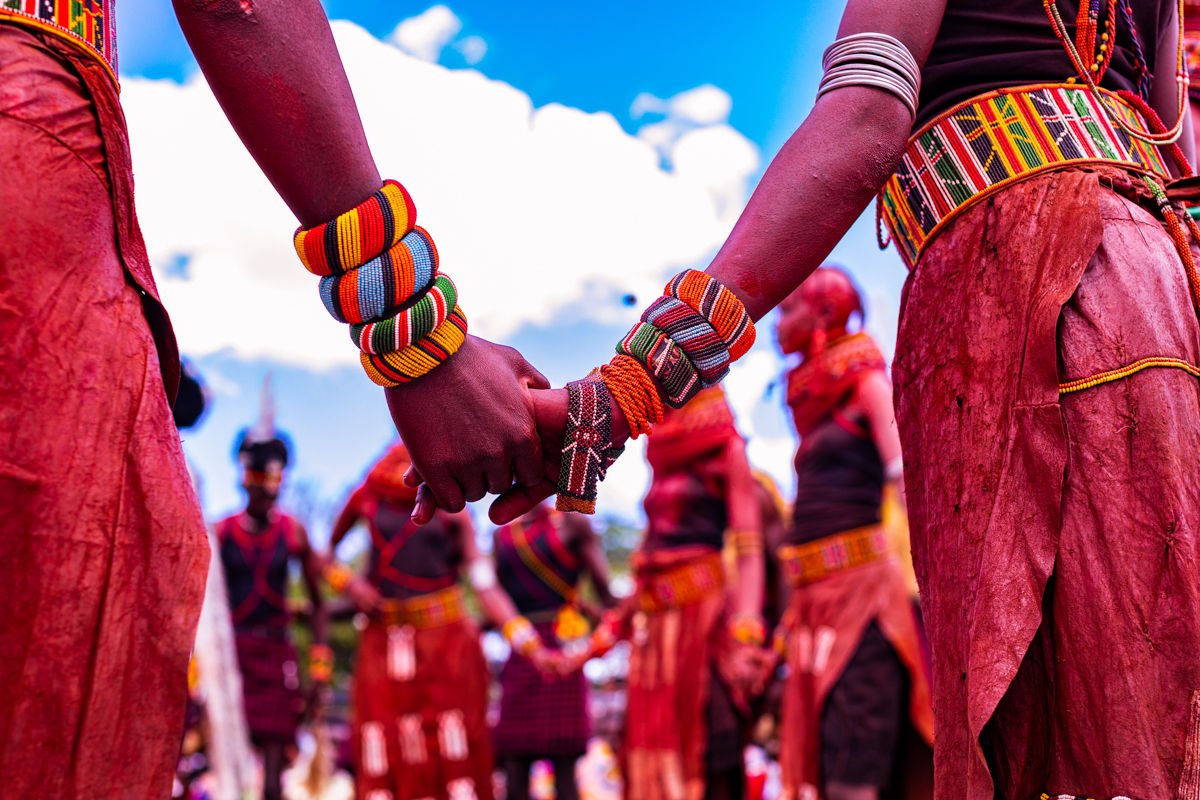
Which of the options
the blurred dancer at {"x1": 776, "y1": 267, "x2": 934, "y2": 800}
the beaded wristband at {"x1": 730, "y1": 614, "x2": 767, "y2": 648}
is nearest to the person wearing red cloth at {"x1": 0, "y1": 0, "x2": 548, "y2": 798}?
the blurred dancer at {"x1": 776, "y1": 267, "x2": 934, "y2": 800}

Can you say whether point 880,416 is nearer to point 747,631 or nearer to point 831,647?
point 831,647

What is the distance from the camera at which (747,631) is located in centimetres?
543

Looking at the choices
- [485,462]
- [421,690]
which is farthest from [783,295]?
[421,690]

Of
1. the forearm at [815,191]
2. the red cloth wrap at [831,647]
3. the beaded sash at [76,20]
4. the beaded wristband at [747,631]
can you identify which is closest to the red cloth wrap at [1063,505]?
the forearm at [815,191]

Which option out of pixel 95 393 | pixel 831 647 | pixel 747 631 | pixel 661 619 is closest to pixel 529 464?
pixel 95 393

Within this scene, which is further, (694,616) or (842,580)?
(694,616)

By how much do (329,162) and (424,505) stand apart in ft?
1.89

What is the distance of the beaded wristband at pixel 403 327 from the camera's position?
159cm

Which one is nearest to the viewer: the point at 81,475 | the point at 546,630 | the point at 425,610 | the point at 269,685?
the point at 81,475

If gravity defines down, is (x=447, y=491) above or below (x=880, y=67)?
below

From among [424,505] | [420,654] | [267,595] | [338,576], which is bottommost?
[424,505]

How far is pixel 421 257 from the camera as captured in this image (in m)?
1.62

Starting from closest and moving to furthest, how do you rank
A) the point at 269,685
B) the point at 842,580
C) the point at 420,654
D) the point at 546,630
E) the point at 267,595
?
the point at 842,580 < the point at 420,654 < the point at 546,630 < the point at 269,685 < the point at 267,595

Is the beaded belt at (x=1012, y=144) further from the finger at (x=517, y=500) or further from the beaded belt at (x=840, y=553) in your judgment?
the beaded belt at (x=840, y=553)
